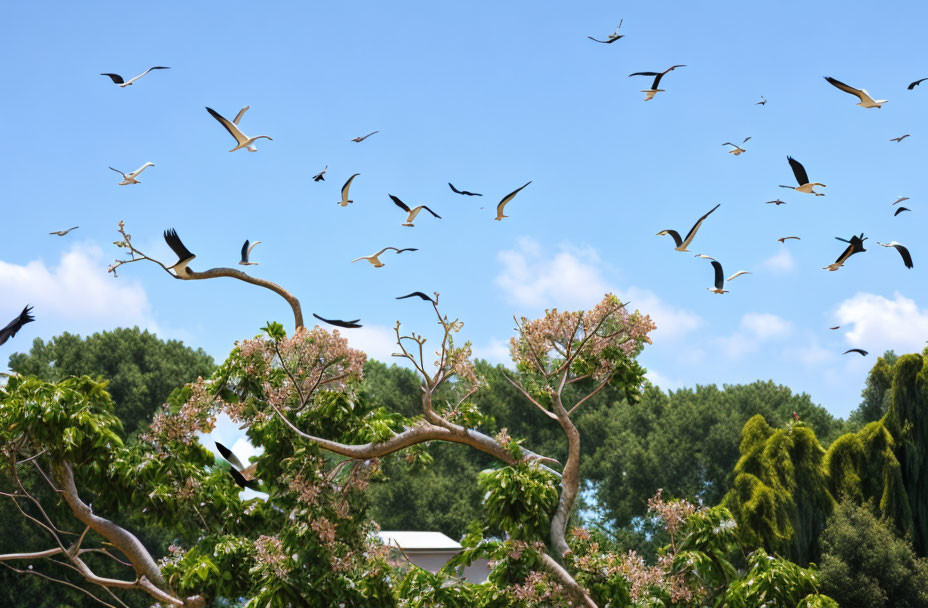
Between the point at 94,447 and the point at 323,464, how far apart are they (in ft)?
9.77

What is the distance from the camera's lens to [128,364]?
31.8m

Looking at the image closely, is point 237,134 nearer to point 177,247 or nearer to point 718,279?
point 177,247

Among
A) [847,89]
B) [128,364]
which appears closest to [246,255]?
[847,89]

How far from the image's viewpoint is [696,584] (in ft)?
36.4

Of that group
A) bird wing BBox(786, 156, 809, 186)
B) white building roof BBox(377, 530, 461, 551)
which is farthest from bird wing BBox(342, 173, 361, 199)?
white building roof BBox(377, 530, 461, 551)

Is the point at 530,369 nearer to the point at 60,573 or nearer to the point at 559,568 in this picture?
the point at 559,568

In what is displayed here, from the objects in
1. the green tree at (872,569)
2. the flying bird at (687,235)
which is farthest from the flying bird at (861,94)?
A: the green tree at (872,569)

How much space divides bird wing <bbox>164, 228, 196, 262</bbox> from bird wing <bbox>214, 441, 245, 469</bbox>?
102 inches

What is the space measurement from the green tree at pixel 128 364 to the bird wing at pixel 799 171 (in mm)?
23078

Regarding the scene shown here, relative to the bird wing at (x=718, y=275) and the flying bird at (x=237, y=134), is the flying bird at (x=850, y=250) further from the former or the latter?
the flying bird at (x=237, y=134)

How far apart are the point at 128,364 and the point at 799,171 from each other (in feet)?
84.5

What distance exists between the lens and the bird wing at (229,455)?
1225cm

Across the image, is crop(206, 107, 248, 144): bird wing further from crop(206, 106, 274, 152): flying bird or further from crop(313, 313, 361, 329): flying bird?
crop(313, 313, 361, 329): flying bird

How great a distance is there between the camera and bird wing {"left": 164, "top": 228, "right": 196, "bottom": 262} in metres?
11.7
